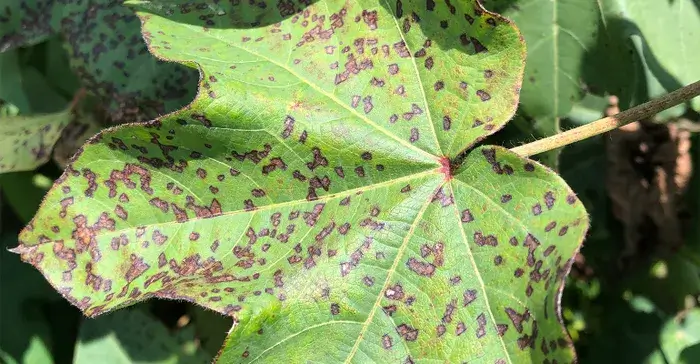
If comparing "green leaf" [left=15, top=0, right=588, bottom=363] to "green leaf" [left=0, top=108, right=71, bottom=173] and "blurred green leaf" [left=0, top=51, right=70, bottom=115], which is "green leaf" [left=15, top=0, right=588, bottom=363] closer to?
"green leaf" [left=0, top=108, right=71, bottom=173]

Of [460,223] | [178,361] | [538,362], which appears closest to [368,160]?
[460,223]

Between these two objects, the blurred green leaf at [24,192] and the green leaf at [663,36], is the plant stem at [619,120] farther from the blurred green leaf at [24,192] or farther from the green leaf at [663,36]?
the blurred green leaf at [24,192]

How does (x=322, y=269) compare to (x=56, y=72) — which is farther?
(x=56, y=72)

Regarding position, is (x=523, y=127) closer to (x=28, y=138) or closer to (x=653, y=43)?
(x=653, y=43)

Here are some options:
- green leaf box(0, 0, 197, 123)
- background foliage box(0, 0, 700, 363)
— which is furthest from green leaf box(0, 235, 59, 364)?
green leaf box(0, 0, 197, 123)

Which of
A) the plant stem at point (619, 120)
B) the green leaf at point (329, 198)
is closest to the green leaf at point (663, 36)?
the plant stem at point (619, 120)

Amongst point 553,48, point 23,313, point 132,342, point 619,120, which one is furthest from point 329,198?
point 23,313

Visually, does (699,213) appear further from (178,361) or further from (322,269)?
(178,361)
